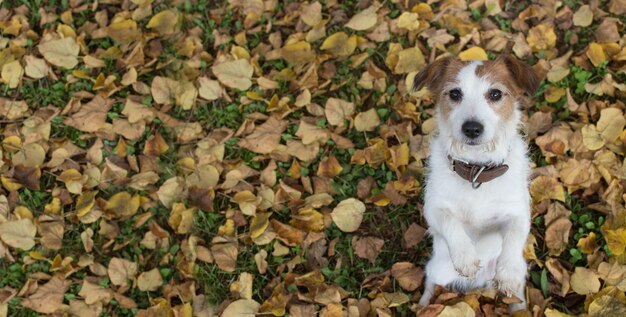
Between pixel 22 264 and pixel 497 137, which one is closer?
pixel 497 137

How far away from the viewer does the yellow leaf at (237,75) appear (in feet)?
16.4

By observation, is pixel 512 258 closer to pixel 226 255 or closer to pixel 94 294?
pixel 226 255

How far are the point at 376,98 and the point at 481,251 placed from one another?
1.66 metres

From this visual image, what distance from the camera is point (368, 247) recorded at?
424 cm

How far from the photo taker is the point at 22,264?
14.5ft

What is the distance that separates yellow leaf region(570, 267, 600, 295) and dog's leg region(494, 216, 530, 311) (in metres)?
0.42

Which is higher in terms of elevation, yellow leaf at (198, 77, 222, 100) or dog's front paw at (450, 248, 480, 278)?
yellow leaf at (198, 77, 222, 100)

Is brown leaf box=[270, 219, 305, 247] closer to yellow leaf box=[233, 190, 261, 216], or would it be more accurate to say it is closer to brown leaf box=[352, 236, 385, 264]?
yellow leaf box=[233, 190, 261, 216]

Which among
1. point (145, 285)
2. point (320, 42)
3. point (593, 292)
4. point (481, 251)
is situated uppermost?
point (320, 42)

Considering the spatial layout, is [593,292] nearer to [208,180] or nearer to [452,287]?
[452,287]

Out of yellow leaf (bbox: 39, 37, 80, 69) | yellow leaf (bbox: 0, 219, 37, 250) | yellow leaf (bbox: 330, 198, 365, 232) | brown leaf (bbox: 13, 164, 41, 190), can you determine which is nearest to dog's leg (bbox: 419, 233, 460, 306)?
yellow leaf (bbox: 330, 198, 365, 232)

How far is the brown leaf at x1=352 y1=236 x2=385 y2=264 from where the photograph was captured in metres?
4.22

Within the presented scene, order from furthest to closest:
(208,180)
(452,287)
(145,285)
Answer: (208,180) → (145,285) → (452,287)

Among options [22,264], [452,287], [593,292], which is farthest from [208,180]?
[593,292]
